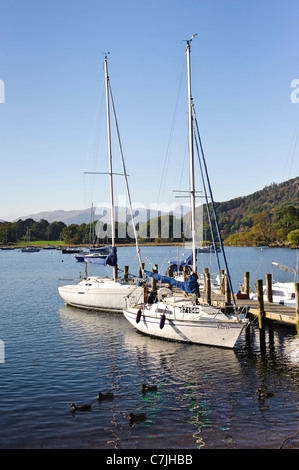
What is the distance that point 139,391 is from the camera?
1925cm

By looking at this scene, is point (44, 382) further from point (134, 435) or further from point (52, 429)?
point (134, 435)

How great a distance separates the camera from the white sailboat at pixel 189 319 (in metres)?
25.4

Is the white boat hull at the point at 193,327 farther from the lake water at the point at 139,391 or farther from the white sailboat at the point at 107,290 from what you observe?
the white sailboat at the point at 107,290

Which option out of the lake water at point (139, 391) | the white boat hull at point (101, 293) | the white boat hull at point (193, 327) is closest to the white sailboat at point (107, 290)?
the white boat hull at point (101, 293)

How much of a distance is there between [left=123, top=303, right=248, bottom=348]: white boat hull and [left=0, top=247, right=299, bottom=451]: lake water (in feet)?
2.12

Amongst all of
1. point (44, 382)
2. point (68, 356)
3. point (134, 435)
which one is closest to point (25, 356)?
point (68, 356)

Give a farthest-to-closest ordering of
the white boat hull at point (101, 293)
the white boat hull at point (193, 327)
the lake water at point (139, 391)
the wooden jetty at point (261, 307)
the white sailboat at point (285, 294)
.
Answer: the white boat hull at point (101, 293), the white sailboat at point (285, 294), the wooden jetty at point (261, 307), the white boat hull at point (193, 327), the lake water at point (139, 391)

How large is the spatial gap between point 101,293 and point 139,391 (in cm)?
2048

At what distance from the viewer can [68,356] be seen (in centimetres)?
2502

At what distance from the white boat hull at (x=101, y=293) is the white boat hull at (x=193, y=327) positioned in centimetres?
777

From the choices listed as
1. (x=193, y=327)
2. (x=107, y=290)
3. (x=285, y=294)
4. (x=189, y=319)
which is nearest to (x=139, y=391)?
(x=193, y=327)
